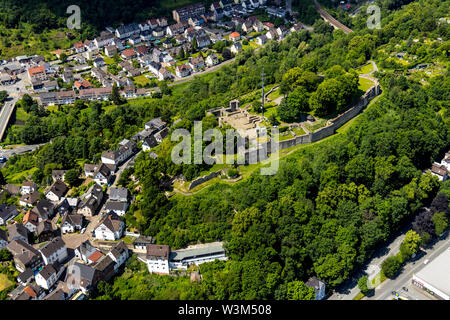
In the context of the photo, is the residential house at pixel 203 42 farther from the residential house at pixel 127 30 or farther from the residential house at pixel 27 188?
the residential house at pixel 27 188

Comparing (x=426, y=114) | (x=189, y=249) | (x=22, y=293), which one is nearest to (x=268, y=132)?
(x=189, y=249)

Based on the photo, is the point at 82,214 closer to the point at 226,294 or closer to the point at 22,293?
the point at 22,293

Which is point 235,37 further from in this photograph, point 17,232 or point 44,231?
point 17,232

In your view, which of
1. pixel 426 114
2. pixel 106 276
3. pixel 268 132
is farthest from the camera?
pixel 426 114

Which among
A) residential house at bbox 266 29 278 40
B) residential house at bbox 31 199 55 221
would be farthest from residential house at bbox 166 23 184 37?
residential house at bbox 31 199 55 221

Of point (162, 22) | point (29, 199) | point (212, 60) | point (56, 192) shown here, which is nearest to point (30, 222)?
point (29, 199)

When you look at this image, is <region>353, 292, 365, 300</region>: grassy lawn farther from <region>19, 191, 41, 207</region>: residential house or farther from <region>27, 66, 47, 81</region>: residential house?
<region>27, 66, 47, 81</region>: residential house

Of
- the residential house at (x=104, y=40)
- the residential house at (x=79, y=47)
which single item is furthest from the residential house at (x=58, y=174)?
the residential house at (x=104, y=40)
